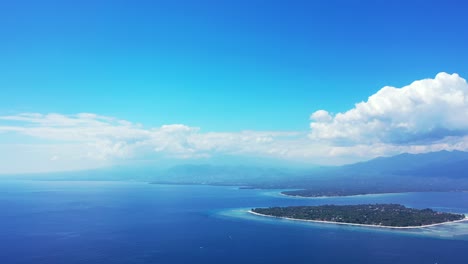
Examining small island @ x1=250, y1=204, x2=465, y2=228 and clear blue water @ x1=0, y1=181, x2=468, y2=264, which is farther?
small island @ x1=250, y1=204, x2=465, y2=228

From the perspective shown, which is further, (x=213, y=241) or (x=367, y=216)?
(x=367, y=216)

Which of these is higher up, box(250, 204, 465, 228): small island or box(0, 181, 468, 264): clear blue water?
box(250, 204, 465, 228): small island

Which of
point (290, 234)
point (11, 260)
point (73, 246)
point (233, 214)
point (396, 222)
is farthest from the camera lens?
point (233, 214)

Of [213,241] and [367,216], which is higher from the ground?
[367,216]

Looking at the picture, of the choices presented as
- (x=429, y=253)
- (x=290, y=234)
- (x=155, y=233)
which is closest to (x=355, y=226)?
(x=290, y=234)

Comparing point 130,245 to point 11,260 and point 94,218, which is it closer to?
point 11,260

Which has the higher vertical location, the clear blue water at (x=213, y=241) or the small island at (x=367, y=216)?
the small island at (x=367, y=216)

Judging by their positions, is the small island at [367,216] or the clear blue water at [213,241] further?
the small island at [367,216]

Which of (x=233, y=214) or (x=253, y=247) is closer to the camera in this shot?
(x=253, y=247)
